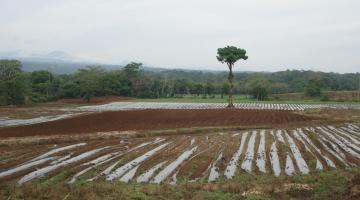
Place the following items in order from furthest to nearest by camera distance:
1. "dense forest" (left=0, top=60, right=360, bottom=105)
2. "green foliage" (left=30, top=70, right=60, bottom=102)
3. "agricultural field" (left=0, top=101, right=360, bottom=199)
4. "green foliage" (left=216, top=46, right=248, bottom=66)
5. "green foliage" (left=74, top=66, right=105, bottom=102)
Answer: "green foliage" (left=74, top=66, right=105, bottom=102) < "green foliage" (left=30, top=70, right=60, bottom=102) < "dense forest" (left=0, top=60, right=360, bottom=105) < "green foliage" (left=216, top=46, right=248, bottom=66) < "agricultural field" (left=0, top=101, right=360, bottom=199)

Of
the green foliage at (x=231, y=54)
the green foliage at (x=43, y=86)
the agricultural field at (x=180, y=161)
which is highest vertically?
the green foliage at (x=231, y=54)

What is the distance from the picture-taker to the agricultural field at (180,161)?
9391mm

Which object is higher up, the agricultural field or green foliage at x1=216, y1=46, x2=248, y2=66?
green foliage at x1=216, y1=46, x2=248, y2=66

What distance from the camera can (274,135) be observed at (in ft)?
66.1

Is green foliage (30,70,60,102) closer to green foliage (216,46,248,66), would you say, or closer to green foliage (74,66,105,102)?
green foliage (74,66,105,102)

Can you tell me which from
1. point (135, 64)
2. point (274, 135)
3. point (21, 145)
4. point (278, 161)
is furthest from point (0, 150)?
point (135, 64)

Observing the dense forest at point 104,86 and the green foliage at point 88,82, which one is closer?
the dense forest at point 104,86

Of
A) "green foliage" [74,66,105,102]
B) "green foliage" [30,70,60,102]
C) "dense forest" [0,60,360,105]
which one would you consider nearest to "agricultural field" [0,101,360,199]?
"dense forest" [0,60,360,105]

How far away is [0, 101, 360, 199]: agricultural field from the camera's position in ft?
30.8

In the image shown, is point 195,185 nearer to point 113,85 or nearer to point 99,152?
point 99,152

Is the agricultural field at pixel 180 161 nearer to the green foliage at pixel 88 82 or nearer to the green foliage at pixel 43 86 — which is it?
the green foliage at pixel 88 82

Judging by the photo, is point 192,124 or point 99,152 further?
point 192,124

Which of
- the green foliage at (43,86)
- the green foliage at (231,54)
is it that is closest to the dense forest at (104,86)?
the green foliage at (43,86)

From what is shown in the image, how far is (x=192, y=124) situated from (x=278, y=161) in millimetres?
11810
